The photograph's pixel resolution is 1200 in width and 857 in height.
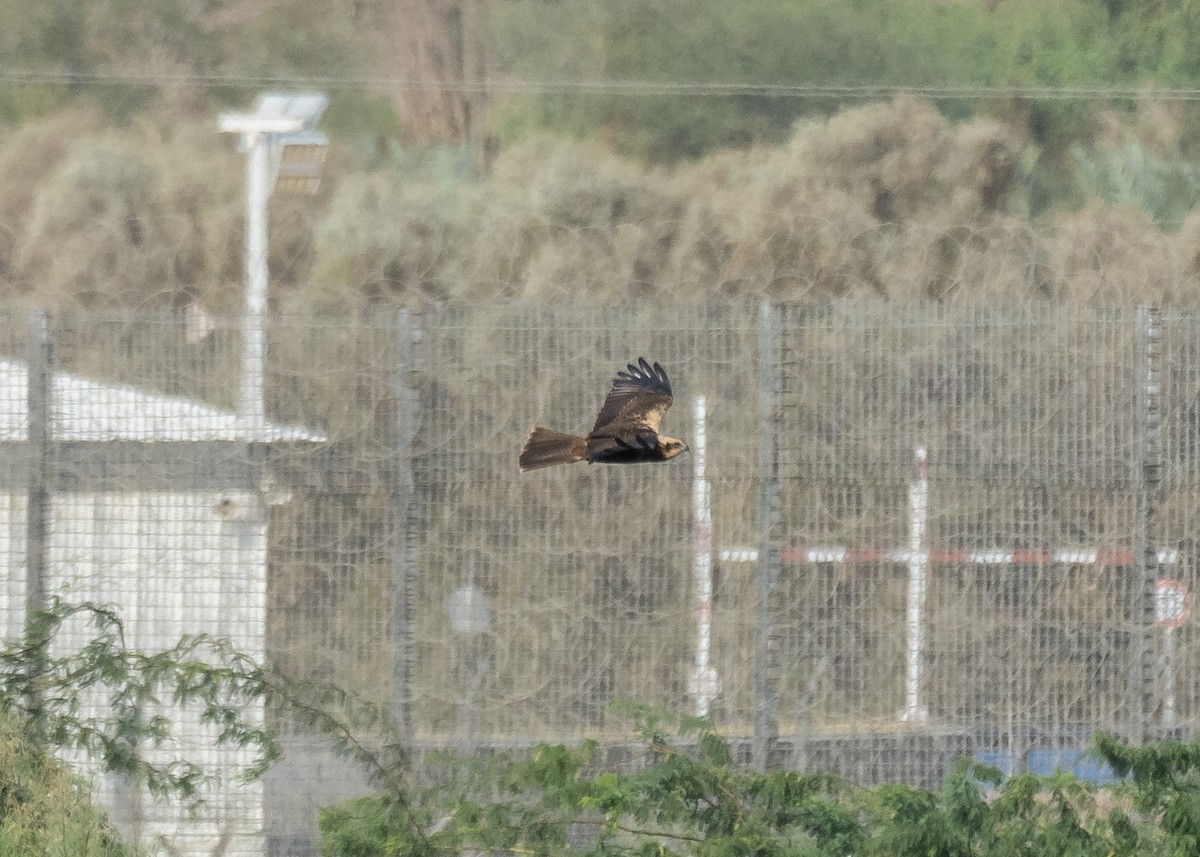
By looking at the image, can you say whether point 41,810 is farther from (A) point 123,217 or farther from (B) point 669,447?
(A) point 123,217

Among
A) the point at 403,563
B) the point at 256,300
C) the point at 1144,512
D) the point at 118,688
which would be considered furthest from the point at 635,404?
the point at 256,300

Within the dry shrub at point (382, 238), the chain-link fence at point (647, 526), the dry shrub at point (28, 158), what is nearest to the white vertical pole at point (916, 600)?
the chain-link fence at point (647, 526)

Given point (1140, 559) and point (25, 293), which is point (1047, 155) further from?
point (1140, 559)

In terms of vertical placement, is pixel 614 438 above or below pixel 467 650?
above

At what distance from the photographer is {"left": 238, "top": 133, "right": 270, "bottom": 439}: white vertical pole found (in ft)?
22.9

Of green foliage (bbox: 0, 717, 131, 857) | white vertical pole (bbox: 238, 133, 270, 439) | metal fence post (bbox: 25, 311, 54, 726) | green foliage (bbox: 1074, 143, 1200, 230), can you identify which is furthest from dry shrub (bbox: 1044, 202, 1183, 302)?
green foliage (bbox: 0, 717, 131, 857)

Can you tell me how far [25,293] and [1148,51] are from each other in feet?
42.9

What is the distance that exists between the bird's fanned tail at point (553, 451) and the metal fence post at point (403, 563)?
3.60ft

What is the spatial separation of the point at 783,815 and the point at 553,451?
145cm

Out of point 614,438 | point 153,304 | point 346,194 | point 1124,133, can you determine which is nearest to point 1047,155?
point 1124,133

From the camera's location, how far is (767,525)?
7008 mm

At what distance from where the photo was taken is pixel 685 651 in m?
7.04

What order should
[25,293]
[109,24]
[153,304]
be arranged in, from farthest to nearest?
[109,24] < [25,293] < [153,304]

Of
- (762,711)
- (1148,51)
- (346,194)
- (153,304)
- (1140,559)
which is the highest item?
(1148,51)
